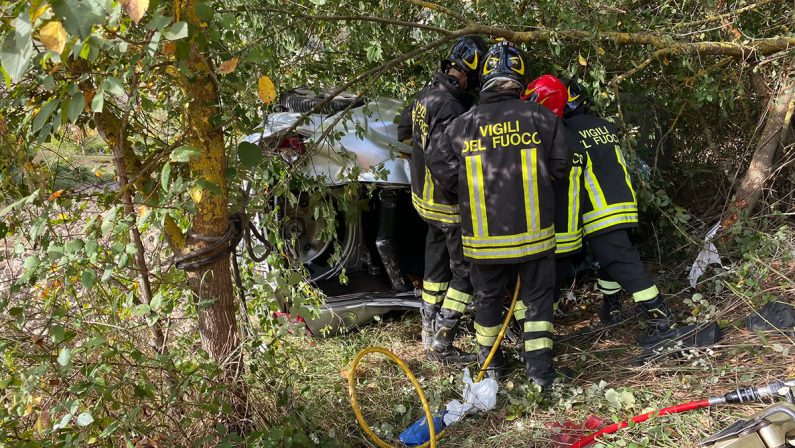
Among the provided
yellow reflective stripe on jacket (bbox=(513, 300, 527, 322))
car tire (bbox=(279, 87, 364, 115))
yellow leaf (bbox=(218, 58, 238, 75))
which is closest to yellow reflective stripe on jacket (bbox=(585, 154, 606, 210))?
yellow reflective stripe on jacket (bbox=(513, 300, 527, 322))

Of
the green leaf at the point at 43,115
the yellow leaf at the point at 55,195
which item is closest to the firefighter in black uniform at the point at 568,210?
the yellow leaf at the point at 55,195

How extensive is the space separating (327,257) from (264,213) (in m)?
1.26

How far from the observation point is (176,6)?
166cm

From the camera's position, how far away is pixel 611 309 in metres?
4.05

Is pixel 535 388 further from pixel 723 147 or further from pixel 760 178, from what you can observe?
pixel 723 147

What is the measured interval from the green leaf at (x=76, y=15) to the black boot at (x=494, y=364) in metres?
2.92

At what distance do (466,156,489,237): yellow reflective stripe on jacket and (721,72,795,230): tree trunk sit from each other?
1733 millimetres

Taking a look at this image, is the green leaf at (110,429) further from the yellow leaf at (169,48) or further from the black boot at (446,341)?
the black boot at (446,341)

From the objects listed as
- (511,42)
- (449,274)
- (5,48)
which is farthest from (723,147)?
(5,48)

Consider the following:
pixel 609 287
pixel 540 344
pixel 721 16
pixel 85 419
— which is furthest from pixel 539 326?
pixel 85 419

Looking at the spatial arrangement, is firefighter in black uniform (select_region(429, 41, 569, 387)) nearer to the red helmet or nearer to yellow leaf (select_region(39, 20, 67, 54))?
the red helmet

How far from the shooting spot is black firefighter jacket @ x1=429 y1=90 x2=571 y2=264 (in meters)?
3.31

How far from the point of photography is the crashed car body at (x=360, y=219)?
3836 millimetres

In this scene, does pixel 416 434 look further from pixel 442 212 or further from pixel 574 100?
pixel 574 100
